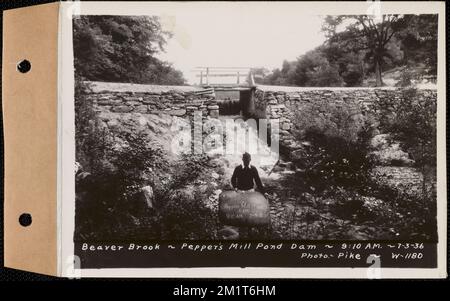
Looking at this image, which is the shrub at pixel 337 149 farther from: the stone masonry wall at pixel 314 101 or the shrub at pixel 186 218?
the shrub at pixel 186 218

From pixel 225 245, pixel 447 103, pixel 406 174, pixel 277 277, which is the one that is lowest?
pixel 277 277

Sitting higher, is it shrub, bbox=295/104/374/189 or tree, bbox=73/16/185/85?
tree, bbox=73/16/185/85

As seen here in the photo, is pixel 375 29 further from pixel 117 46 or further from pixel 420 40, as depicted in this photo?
pixel 117 46

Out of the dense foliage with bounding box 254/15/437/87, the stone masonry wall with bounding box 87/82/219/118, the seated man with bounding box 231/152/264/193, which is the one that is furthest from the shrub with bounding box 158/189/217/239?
the dense foliage with bounding box 254/15/437/87

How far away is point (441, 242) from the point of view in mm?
2066

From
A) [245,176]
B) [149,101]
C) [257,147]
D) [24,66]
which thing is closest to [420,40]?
[257,147]

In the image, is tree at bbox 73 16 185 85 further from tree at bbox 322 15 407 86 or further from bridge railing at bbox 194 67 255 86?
tree at bbox 322 15 407 86

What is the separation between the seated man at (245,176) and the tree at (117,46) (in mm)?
418

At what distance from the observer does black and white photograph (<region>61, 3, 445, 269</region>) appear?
2039 mm

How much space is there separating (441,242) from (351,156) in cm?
51

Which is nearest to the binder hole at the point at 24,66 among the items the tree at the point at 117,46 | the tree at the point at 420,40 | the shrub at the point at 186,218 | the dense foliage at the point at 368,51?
the tree at the point at 117,46

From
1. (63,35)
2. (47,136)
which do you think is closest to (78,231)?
(47,136)

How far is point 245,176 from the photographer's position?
2.07 metres

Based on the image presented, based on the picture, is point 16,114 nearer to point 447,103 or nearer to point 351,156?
point 351,156
